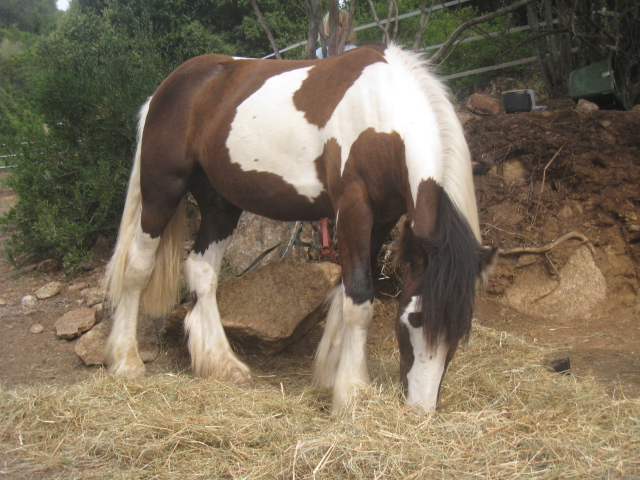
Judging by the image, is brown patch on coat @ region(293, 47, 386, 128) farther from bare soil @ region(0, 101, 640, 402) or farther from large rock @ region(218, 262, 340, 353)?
bare soil @ region(0, 101, 640, 402)

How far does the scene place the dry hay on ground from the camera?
2.40 metres

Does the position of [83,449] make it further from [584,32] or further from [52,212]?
[584,32]

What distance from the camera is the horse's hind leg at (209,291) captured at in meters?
3.96

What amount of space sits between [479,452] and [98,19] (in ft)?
38.0

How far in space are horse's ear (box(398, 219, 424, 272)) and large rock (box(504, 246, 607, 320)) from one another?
2.48 meters

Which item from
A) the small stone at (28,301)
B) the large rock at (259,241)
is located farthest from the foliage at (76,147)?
the large rock at (259,241)

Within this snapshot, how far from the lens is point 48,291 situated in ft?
17.9

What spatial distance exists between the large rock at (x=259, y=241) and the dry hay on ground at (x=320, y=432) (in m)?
1.87

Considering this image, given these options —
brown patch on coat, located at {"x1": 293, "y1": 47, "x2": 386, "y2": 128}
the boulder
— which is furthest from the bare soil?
brown patch on coat, located at {"x1": 293, "y1": 47, "x2": 386, "y2": 128}

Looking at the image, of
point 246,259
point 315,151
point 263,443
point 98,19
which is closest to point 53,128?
point 246,259

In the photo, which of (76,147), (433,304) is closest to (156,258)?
(433,304)

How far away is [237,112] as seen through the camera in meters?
3.71

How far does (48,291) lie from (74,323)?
0.96m

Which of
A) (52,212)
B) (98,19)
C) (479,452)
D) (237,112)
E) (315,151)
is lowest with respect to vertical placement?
(479,452)
